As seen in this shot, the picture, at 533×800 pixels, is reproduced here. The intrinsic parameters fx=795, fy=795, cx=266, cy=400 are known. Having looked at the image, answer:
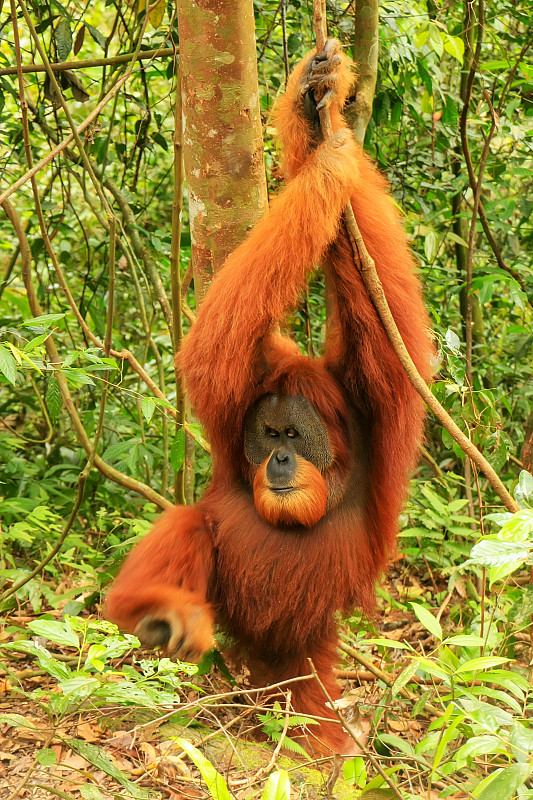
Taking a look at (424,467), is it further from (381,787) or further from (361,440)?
(381,787)

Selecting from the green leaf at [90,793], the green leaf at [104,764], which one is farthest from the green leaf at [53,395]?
the green leaf at [90,793]

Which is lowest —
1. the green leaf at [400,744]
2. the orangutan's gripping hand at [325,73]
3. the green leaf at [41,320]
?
the green leaf at [400,744]

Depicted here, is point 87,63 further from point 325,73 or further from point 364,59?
point 325,73

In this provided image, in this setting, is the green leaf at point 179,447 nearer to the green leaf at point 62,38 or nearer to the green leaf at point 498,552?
the green leaf at point 498,552

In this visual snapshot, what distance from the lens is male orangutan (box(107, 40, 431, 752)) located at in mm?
2559

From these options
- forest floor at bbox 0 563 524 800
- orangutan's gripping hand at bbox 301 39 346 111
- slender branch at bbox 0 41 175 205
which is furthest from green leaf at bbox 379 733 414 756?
slender branch at bbox 0 41 175 205

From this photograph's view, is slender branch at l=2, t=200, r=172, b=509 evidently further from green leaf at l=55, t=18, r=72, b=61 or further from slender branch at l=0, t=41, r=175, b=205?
green leaf at l=55, t=18, r=72, b=61

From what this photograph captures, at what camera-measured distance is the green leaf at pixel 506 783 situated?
5.12ft

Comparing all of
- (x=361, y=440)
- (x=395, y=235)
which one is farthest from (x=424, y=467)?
(x=395, y=235)

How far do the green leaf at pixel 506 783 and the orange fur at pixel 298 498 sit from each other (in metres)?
1.22

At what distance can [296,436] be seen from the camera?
9.29 feet

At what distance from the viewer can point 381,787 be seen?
201cm

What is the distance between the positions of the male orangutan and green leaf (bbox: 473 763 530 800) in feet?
3.79

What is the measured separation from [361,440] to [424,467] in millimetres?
2392
